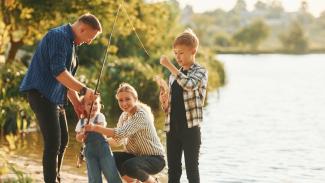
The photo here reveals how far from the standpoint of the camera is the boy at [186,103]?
22.0 ft

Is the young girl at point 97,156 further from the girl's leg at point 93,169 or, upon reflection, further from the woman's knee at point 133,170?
the woman's knee at point 133,170

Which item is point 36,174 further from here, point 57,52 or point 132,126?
point 57,52

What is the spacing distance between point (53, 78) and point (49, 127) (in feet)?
1.48

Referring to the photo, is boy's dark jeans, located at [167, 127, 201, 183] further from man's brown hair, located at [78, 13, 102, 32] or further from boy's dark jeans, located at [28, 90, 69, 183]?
man's brown hair, located at [78, 13, 102, 32]

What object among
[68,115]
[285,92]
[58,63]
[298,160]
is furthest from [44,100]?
[285,92]

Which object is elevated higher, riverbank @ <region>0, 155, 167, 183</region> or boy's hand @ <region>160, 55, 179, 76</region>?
boy's hand @ <region>160, 55, 179, 76</region>

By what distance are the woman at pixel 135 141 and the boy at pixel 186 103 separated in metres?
0.25

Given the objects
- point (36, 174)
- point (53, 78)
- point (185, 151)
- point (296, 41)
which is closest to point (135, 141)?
point (185, 151)

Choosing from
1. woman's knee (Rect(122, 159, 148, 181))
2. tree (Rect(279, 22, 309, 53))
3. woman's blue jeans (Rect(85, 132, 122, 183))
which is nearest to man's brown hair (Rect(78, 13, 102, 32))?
woman's blue jeans (Rect(85, 132, 122, 183))

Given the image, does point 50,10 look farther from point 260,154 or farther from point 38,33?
point 260,154

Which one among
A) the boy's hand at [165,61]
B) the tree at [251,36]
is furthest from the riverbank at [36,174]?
the tree at [251,36]

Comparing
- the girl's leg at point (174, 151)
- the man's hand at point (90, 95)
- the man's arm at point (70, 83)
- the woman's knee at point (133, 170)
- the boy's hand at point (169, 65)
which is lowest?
the woman's knee at point (133, 170)

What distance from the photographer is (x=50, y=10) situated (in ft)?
55.6

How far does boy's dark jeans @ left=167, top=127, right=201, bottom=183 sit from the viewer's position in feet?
22.5
